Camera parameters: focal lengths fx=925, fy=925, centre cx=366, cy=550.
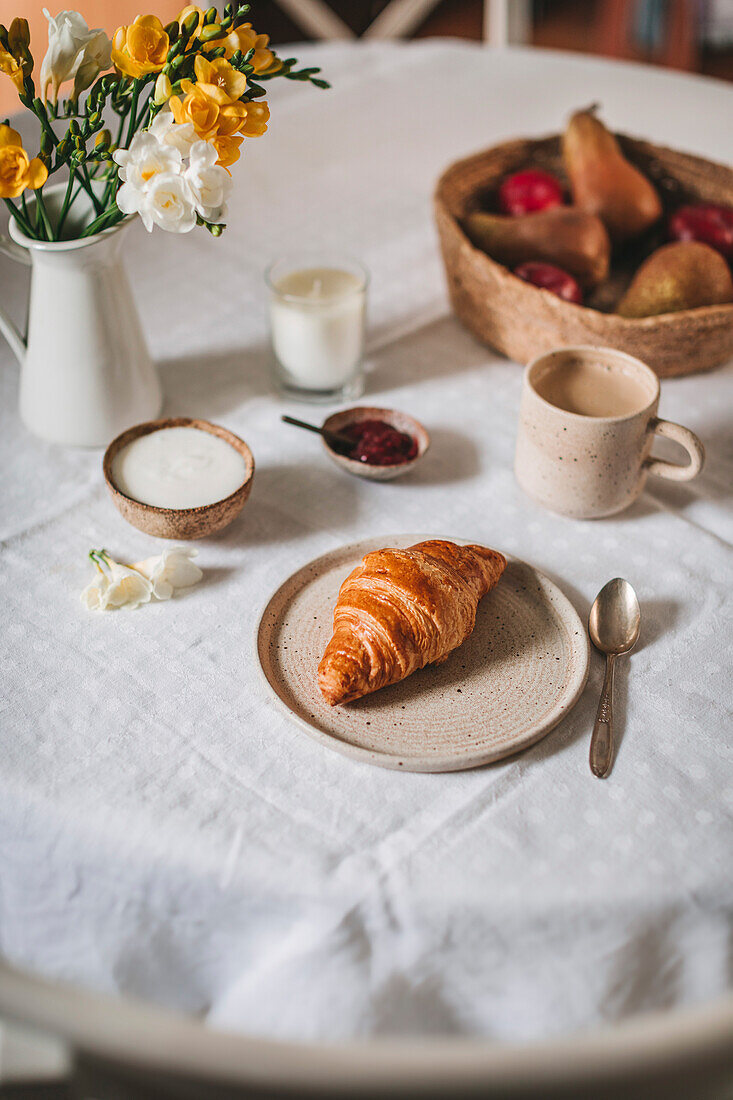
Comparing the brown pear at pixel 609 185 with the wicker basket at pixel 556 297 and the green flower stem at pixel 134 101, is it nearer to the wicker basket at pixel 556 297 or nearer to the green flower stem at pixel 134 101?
the wicker basket at pixel 556 297

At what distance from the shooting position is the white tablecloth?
517 mm

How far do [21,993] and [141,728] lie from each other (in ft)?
0.75

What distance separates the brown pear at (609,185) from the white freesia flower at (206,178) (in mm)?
534

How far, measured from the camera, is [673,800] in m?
0.58

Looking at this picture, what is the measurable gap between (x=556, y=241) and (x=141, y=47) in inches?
19.0

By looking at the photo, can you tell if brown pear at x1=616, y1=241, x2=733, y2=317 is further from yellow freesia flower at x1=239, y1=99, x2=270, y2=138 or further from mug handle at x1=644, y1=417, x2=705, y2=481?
yellow freesia flower at x1=239, y1=99, x2=270, y2=138

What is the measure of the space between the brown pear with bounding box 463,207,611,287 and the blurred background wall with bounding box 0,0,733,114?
187 centimetres

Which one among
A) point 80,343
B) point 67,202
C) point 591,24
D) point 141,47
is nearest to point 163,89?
point 141,47

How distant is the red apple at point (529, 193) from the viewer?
3.44 ft

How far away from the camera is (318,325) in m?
0.87

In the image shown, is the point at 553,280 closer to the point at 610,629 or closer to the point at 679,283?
the point at 679,283

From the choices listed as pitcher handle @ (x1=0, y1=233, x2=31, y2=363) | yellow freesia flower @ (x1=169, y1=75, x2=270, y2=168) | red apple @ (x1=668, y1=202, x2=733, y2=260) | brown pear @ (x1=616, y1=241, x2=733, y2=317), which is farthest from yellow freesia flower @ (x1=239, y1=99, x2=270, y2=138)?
red apple @ (x1=668, y1=202, x2=733, y2=260)

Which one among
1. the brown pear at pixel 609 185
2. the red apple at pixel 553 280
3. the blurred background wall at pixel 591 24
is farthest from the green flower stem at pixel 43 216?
the blurred background wall at pixel 591 24

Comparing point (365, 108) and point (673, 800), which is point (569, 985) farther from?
point (365, 108)
